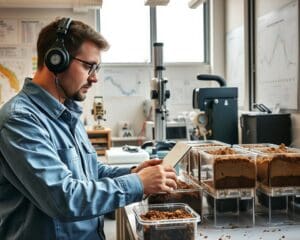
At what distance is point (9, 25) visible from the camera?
4.60 meters

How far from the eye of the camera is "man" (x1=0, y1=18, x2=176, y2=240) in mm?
1089

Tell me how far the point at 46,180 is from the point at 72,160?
22cm

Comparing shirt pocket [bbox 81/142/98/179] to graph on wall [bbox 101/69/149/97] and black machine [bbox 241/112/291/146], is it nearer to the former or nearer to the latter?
black machine [bbox 241/112/291/146]

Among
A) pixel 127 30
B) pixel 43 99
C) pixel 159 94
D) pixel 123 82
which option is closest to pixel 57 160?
pixel 43 99

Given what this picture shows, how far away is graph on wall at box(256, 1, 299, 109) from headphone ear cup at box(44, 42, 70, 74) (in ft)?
6.82

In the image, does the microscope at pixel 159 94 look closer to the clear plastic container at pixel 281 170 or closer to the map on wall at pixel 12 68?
the clear plastic container at pixel 281 170

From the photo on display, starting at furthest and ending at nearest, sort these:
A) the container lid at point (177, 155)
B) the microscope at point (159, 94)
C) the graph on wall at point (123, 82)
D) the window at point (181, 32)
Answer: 1. the window at point (181, 32)
2. the graph on wall at point (123, 82)
3. the microscope at point (159, 94)
4. the container lid at point (177, 155)

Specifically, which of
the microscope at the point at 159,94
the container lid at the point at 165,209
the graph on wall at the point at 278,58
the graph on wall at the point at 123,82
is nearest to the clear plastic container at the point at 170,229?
the container lid at the point at 165,209

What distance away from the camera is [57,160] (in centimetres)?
112

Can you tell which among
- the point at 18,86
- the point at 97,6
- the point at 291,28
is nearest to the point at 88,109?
the point at 18,86

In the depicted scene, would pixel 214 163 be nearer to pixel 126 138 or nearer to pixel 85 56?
pixel 85 56

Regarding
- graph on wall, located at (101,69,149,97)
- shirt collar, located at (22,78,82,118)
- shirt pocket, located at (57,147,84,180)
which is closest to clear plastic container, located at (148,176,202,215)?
shirt pocket, located at (57,147,84,180)

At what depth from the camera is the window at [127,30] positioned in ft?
15.9

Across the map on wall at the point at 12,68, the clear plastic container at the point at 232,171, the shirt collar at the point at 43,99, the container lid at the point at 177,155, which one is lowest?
the clear plastic container at the point at 232,171
